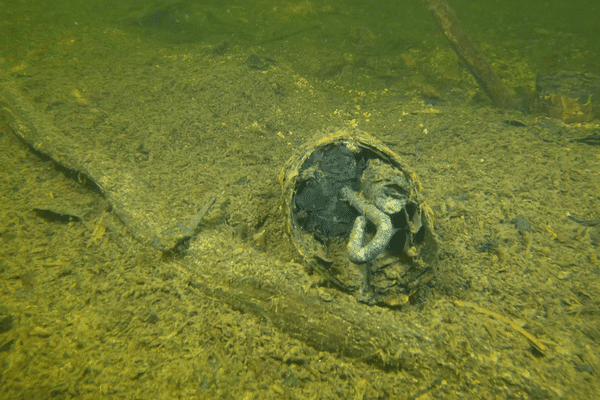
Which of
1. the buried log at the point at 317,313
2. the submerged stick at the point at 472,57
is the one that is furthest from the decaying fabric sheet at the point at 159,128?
the submerged stick at the point at 472,57

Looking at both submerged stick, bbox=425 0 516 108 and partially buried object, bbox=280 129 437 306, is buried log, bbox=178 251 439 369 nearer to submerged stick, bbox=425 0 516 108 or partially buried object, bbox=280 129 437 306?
partially buried object, bbox=280 129 437 306

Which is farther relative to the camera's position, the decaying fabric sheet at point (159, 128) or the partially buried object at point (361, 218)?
the decaying fabric sheet at point (159, 128)

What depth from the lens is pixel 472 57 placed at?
3.92 meters

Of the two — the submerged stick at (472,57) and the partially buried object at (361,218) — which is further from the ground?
the submerged stick at (472,57)

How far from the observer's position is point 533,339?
1.38 metres

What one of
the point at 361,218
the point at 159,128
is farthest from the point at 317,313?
the point at 159,128

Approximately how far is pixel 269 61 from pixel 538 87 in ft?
12.6

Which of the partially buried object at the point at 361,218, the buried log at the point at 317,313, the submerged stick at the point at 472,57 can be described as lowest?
the buried log at the point at 317,313

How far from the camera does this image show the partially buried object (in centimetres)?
152

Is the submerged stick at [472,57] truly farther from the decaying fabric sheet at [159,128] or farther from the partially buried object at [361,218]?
the partially buried object at [361,218]

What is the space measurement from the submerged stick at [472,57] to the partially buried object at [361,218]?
9.99 feet

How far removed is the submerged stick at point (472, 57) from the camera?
3670 mm

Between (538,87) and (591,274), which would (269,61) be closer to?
(538,87)

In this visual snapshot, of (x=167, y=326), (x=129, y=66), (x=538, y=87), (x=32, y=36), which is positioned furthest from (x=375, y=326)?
(x=32, y=36)
